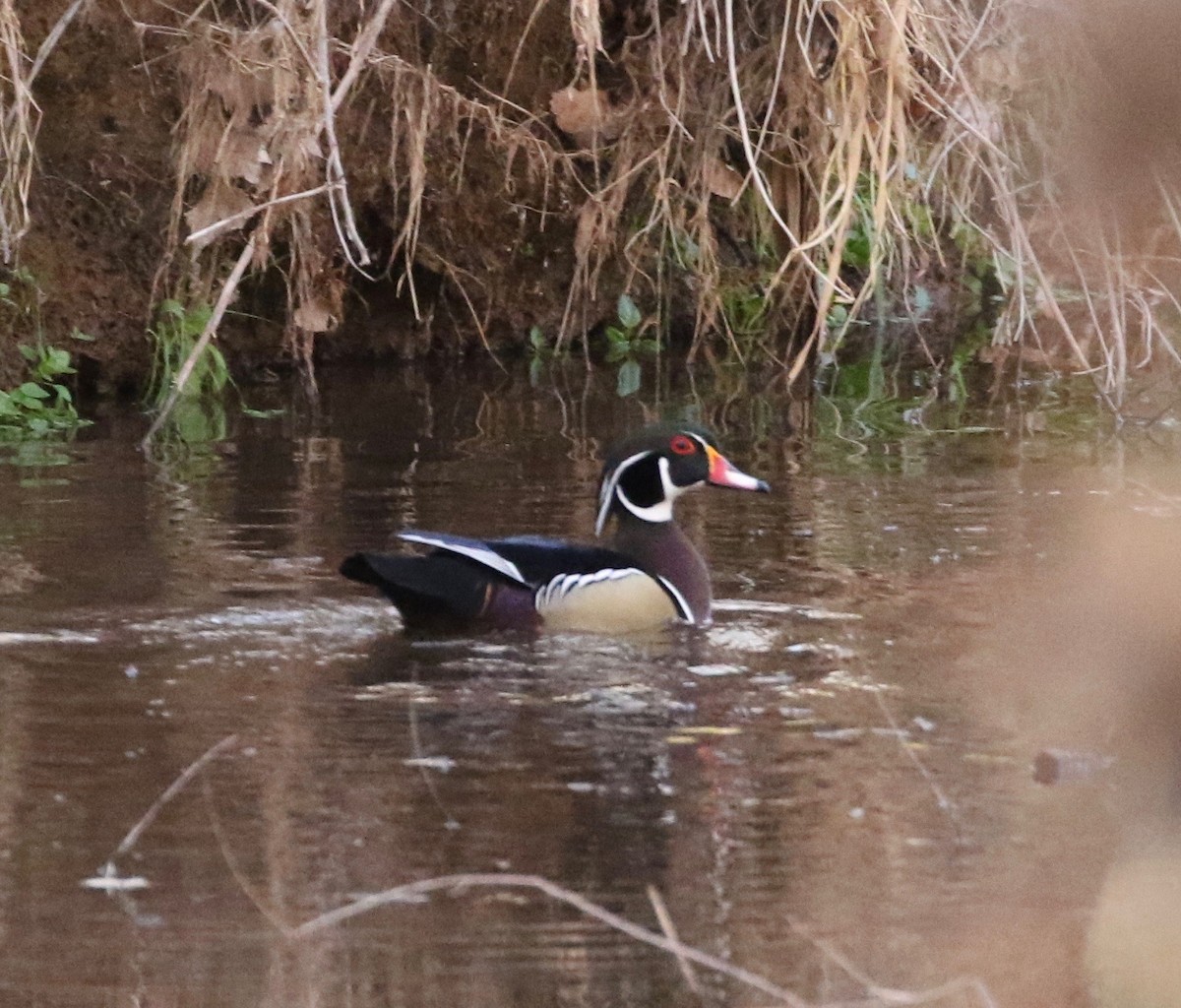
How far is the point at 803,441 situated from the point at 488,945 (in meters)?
6.30

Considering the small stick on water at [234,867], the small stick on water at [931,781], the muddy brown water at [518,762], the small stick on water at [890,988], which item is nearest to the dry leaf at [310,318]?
the muddy brown water at [518,762]

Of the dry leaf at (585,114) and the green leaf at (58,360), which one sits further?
the dry leaf at (585,114)

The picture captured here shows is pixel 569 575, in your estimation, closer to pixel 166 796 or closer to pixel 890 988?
pixel 166 796

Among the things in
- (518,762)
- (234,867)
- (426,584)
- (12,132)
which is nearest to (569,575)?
(426,584)

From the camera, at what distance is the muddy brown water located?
11.9 feet

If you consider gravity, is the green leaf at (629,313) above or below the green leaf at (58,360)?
above

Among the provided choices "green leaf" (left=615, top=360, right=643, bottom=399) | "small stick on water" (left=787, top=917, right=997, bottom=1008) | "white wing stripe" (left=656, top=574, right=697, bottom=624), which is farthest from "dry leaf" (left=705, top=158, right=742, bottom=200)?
"small stick on water" (left=787, top=917, right=997, bottom=1008)

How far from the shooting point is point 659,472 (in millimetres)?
6859

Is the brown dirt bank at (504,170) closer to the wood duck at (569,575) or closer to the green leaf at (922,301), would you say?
the green leaf at (922,301)

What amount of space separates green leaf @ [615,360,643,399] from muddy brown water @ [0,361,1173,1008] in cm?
314

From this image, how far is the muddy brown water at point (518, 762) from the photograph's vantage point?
3623 mm

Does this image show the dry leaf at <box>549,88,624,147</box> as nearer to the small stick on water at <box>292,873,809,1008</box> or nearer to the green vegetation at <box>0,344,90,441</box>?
the green vegetation at <box>0,344,90,441</box>

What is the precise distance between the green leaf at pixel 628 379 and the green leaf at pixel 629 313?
0.23 metres

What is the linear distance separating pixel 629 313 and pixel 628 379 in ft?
2.16
